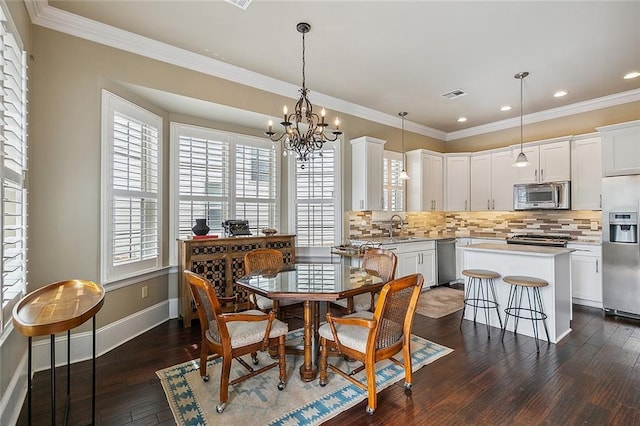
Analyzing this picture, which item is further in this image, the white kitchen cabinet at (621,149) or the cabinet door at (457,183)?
the cabinet door at (457,183)

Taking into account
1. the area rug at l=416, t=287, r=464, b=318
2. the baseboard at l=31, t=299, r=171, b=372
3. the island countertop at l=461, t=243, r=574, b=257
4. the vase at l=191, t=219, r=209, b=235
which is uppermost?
the vase at l=191, t=219, r=209, b=235

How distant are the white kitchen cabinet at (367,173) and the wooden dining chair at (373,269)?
5.51 ft

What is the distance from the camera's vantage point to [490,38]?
3.24 m

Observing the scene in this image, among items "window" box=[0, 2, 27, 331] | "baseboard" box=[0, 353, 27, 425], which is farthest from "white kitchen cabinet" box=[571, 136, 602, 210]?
"baseboard" box=[0, 353, 27, 425]

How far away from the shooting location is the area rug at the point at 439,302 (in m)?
4.38

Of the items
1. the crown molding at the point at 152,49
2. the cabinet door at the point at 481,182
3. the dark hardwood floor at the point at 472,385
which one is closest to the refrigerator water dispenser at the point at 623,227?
the dark hardwood floor at the point at 472,385

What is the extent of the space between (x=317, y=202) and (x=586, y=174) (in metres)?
4.20

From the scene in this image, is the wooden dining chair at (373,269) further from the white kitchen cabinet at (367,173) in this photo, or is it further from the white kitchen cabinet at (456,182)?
the white kitchen cabinet at (456,182)

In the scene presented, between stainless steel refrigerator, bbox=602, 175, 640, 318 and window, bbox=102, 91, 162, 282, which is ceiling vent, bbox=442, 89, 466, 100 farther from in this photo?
window, bbox=102, 91, 162, 282

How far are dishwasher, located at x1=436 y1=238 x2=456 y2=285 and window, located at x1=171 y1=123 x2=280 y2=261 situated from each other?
10.0 feet

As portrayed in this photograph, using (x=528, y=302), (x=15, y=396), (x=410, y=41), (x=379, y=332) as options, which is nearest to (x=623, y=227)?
(x=528, y=302)

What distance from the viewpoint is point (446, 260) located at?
6.00 m

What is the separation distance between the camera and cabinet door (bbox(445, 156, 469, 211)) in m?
6.40

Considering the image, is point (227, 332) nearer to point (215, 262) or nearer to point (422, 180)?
point (215, 262)
